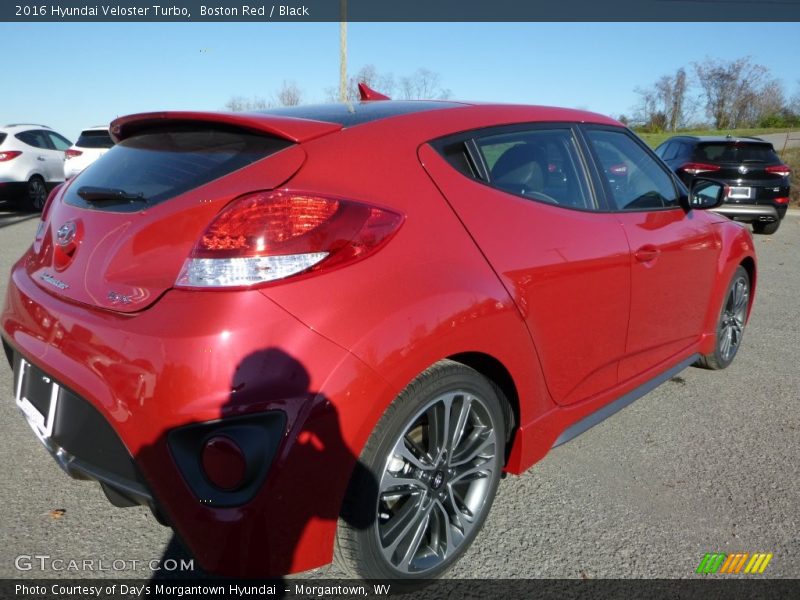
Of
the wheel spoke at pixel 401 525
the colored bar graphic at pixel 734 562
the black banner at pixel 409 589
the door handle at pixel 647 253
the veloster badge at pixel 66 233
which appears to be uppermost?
the veloster badge at pixel 66 233

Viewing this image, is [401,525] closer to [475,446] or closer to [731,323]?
[475,446]

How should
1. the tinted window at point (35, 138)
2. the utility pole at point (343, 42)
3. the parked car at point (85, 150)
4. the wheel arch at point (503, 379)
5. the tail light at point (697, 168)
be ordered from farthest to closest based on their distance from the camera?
the utility pole at point (343, 42), the parked car at point (85, 150), the tinted window at point (35, 138), the tail light at point (697, 168), the wheel arch at point (503, 379)

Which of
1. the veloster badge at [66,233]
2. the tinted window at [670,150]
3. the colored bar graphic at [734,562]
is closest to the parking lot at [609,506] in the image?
the colored bar graphic at [734,562]

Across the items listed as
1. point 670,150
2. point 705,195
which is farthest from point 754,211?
point 705,195

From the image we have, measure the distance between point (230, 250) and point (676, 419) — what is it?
2929 mm

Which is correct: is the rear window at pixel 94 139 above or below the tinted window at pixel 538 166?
below

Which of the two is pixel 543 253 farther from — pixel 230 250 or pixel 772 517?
pixel 772 517

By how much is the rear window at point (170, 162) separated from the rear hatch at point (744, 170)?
10280mm

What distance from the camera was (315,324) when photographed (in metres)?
1.82

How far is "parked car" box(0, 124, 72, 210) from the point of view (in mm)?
12469

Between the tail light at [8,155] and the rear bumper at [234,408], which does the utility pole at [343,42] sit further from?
the rear bumper at [234,408]

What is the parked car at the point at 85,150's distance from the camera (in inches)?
538

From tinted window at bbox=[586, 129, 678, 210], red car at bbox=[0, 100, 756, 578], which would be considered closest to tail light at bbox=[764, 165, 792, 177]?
tinted window at bbox=[586, 129, 678, 210]

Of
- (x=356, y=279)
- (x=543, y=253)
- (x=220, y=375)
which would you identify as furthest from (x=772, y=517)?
(x=220, y=375)
